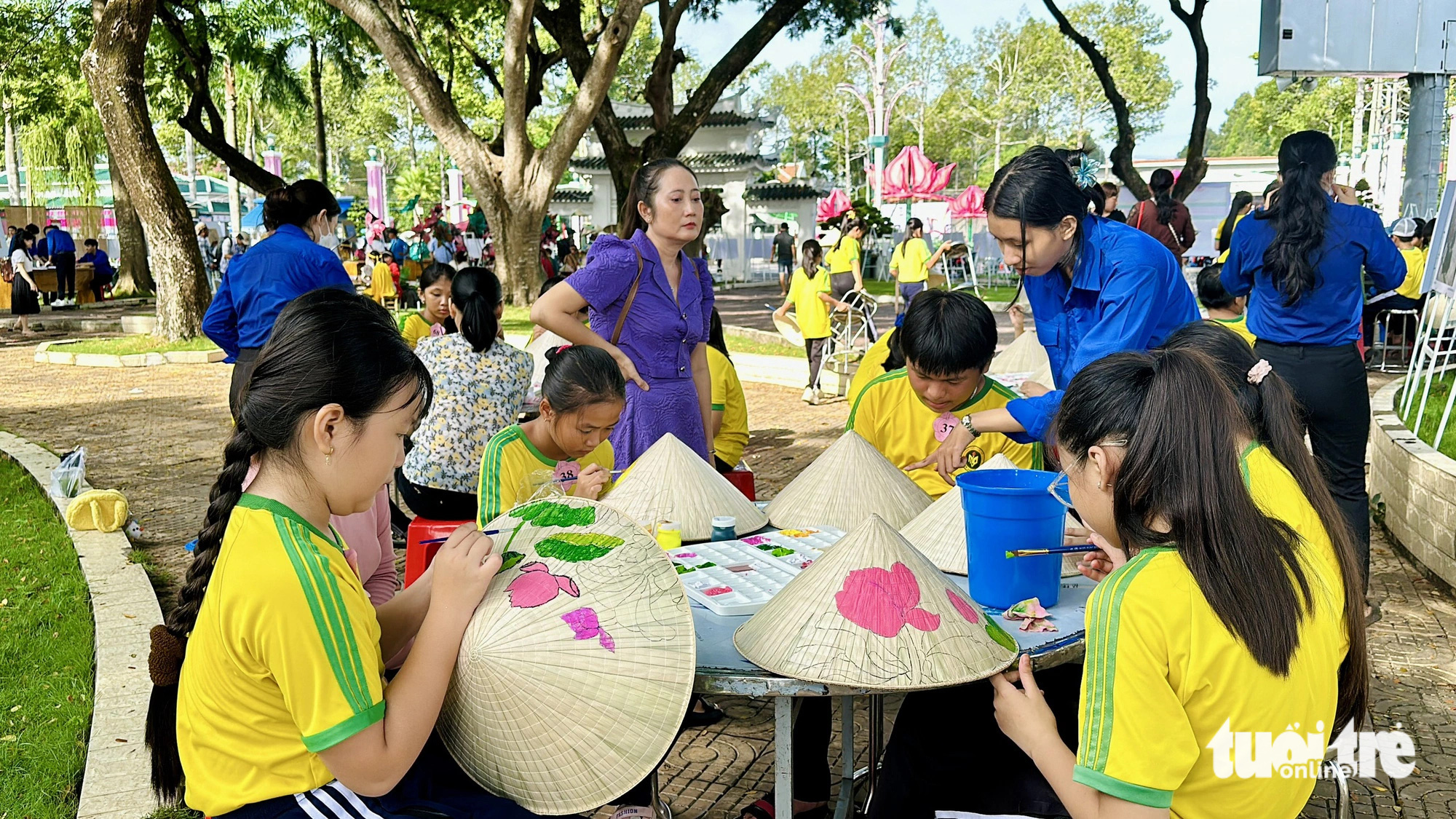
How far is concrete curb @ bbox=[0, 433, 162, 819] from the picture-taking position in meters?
2.98

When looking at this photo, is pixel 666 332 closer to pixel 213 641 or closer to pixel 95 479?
pixel 213 641

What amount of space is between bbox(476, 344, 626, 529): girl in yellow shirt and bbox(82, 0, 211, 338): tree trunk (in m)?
11.9

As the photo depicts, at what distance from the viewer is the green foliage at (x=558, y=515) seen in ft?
6.43

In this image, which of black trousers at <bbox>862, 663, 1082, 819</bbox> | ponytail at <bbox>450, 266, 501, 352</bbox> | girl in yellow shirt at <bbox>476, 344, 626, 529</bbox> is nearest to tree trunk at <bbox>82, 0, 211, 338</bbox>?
ponytail at <bbox>450, 266, 501, 352</bbox>

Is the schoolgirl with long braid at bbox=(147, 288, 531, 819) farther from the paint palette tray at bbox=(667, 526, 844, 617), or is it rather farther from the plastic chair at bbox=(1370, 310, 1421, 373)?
the plastic chair at bbox=(1370, 310, 1421, 373)

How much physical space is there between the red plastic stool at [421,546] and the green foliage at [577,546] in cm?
94

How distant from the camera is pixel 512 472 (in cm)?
319

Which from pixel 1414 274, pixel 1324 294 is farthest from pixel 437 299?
pixel 1414 274

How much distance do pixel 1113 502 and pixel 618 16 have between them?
463 inches

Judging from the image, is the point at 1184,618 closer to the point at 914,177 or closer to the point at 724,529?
the point at 724,529

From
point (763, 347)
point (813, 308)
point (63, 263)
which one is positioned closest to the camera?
point (813, 308)

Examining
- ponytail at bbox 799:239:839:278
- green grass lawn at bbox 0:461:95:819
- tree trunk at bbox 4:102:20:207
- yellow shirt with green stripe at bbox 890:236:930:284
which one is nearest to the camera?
green grass lawn at bbox 0:461:95:819

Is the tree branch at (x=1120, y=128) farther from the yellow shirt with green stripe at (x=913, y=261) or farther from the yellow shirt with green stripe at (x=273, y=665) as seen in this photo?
the yellow shirt with green stripe at (x=273, y=665)

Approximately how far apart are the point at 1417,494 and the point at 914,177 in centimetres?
2067
